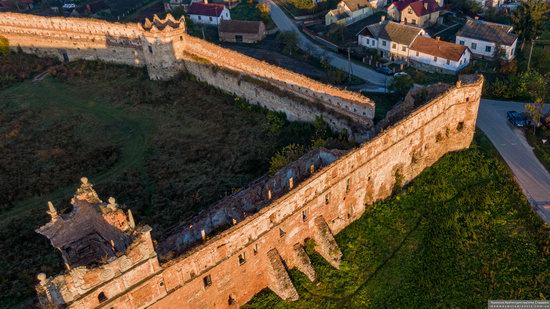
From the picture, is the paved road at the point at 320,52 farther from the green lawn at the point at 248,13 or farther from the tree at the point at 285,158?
the tree at the point at 285,158

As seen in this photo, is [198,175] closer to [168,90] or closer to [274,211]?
[274,211]

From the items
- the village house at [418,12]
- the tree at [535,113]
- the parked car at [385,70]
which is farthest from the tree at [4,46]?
the tree at [535,113]

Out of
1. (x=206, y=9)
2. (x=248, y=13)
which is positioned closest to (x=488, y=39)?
(x=248, y=13)


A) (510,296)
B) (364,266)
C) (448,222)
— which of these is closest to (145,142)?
(364,266)

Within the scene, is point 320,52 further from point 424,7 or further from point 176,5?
point 176,5

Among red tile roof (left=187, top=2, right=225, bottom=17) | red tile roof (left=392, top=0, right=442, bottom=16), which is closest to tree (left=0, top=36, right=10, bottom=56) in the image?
red tile roof (left=187, top=2, right=225, bottom=17)

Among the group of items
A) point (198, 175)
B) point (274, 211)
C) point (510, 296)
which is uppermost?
point (274, 211)
